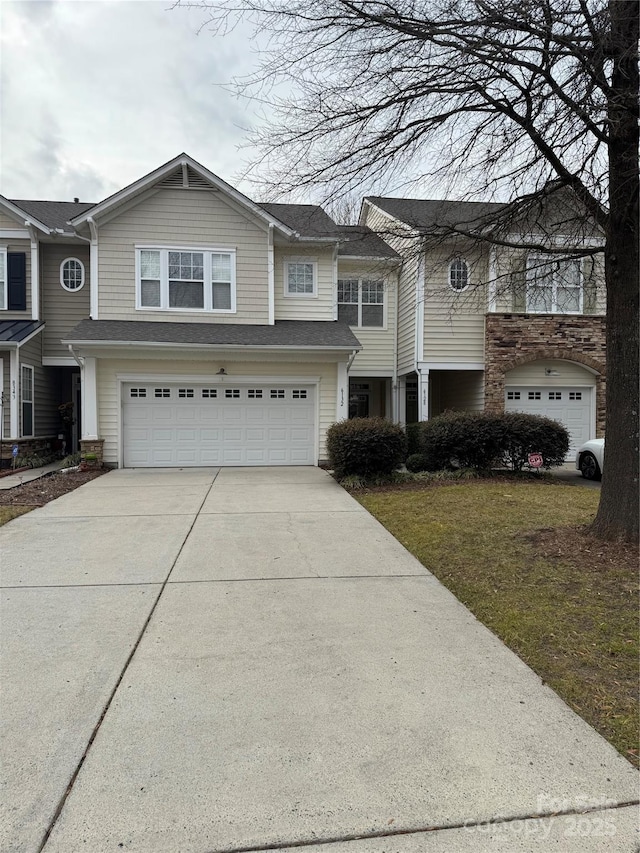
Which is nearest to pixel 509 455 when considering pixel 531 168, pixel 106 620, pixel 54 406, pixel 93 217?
pixel 531 168

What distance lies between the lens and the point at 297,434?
523 inches

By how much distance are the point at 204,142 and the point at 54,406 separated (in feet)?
42.2

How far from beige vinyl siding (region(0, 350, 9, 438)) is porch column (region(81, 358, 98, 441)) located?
2.52 meters

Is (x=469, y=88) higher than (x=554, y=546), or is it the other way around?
(x=469, y=88)

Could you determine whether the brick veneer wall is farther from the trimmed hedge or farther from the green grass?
the green grass

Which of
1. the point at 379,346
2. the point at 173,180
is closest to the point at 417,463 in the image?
the point at 379,346

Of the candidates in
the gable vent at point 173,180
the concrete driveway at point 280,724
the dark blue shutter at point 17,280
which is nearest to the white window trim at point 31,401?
the dark blue shutter at point 17,280

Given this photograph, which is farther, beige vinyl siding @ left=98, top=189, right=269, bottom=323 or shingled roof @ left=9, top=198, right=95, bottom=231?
shingled roof @ left=9, top=198, right=95, bottom=231

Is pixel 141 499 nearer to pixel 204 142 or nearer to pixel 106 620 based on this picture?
pixel 106 620

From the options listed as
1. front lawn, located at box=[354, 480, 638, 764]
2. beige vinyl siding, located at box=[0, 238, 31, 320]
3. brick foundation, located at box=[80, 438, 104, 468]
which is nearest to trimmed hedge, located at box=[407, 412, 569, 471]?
front lawn, located at box=[354, 480, 638, 764]

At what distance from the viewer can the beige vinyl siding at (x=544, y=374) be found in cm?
1475

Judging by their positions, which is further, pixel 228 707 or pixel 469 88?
pixel 469 88

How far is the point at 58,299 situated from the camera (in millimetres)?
14750

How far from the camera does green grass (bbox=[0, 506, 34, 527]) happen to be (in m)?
7.36
